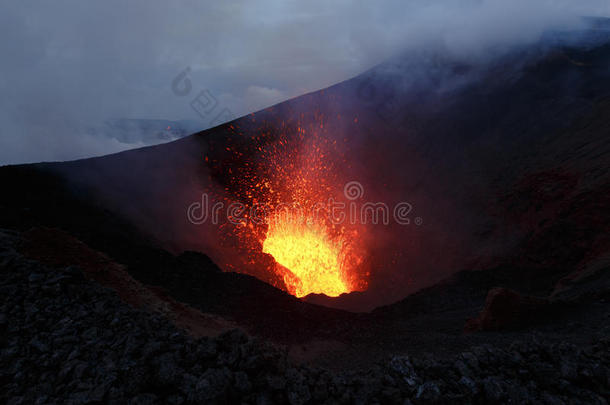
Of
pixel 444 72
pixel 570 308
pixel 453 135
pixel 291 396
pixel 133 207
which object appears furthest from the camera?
pixel 444 72

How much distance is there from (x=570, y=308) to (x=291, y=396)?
605cm

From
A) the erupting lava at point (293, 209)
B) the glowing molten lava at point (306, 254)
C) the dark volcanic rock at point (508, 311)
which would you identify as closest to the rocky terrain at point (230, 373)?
the dark volcanic rock at point (508, 311)

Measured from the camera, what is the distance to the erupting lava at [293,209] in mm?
13898

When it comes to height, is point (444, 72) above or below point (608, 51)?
above

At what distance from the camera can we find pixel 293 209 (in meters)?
16.7

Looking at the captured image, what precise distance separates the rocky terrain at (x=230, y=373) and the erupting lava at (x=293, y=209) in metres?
8.78

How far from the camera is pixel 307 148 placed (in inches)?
764

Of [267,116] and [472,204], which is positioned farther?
[267,116]

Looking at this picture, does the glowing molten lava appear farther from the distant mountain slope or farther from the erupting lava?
the distant mountain slope

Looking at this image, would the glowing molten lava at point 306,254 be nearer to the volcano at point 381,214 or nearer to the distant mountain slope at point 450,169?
the volcano at point 381,214

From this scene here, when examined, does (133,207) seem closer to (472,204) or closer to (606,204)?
(472,204)

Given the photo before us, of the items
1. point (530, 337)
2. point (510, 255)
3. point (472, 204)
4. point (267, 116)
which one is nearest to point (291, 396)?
point (530, 337)

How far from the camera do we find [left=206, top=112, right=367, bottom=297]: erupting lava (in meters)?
13.9

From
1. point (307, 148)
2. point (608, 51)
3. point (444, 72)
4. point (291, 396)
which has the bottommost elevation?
point (291, 396)
